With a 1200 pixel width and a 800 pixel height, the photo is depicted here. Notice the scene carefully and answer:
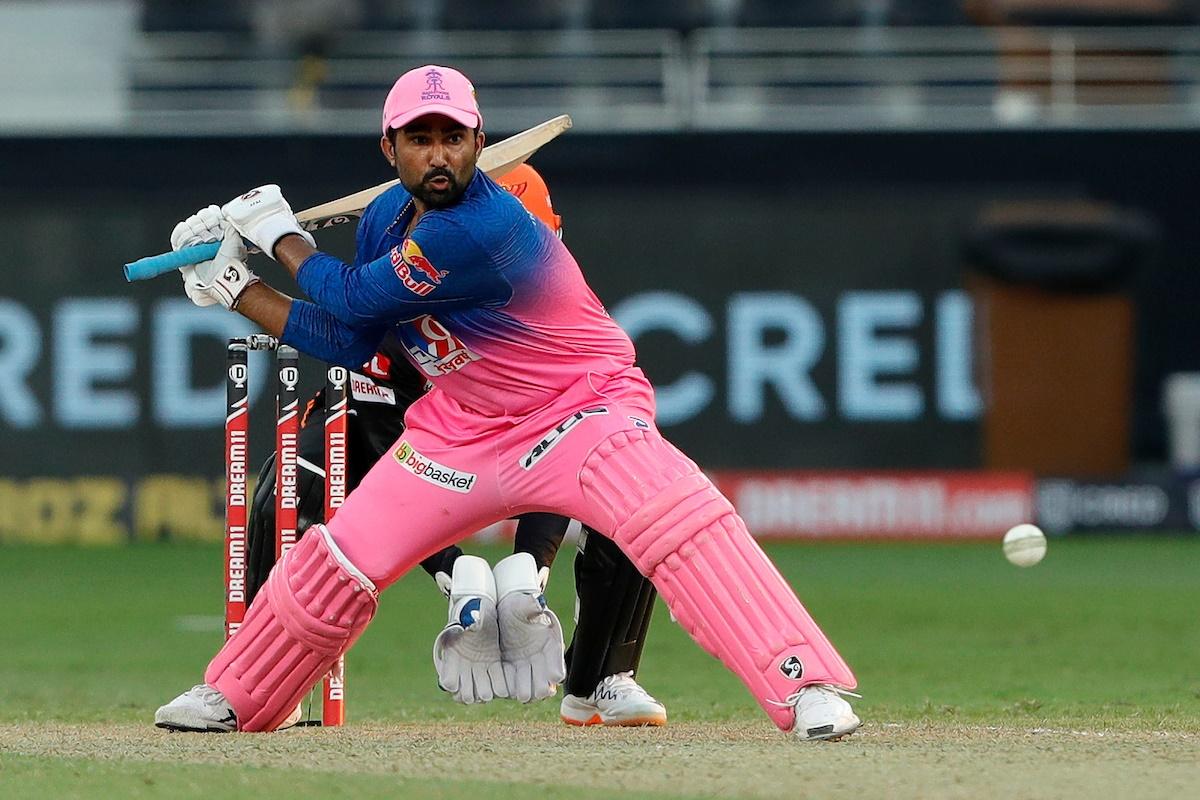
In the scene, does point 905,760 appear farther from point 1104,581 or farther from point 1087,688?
point 1104,581

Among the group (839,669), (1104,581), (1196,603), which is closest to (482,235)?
(839,669)

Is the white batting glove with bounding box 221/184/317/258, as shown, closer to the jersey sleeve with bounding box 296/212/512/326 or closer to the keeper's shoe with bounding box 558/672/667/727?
the jersey sleeve with bounding box 296/212/512/326

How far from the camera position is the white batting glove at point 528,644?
5.59 metres

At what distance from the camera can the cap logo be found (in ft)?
17.8

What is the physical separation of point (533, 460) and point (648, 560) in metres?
0.42

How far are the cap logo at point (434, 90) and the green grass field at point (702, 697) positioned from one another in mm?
1673

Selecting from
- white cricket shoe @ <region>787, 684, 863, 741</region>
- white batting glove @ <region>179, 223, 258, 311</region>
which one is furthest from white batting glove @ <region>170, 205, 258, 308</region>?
white cricket shoe @ <region>787, 684, 863, 741</region>

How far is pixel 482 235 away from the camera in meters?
5.35

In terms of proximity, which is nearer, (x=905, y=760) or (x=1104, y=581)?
(x=905, y=760)

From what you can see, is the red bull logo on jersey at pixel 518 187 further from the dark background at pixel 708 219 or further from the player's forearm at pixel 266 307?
the dark background at pixel 708 219

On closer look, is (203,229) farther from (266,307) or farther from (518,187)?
(518,187)

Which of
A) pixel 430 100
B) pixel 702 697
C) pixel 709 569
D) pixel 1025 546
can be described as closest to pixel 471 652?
pixel 709 569

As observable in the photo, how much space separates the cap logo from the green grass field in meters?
1.67

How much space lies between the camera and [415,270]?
5.34 m
